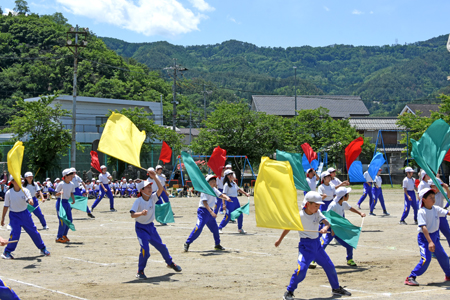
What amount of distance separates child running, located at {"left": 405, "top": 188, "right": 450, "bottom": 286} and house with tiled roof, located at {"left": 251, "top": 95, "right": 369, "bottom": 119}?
75014mm

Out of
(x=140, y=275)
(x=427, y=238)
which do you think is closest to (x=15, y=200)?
(x=140, y=275)

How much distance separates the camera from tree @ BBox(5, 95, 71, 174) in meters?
37.4

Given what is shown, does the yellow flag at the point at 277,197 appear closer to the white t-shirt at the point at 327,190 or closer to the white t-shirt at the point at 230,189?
the white t-shirt at the point at 327,190

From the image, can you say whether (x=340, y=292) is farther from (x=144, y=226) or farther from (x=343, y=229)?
(x=144, y=226)

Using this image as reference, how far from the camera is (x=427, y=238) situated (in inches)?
316

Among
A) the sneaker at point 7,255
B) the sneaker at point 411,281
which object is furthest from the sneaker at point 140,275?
the sneaker at point 411,281

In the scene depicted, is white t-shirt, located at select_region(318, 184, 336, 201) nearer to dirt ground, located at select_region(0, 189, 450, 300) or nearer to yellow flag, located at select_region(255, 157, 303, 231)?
dirt ground, located at select_region(0, 189, 450, 300)

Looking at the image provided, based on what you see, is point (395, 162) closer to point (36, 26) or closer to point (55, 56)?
point (55, 56)

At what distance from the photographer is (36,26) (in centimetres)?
8806

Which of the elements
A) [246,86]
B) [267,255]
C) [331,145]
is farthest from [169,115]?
A: [246,86]

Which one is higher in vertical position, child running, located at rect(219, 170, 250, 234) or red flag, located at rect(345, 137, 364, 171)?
red flag, located at rect(345, 137, 364, 171)

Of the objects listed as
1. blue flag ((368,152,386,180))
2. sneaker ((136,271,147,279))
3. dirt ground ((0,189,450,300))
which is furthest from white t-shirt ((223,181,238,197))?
blue flag ((368,152,386,180))

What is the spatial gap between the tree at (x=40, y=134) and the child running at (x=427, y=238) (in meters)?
34.1

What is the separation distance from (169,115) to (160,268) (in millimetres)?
70852
